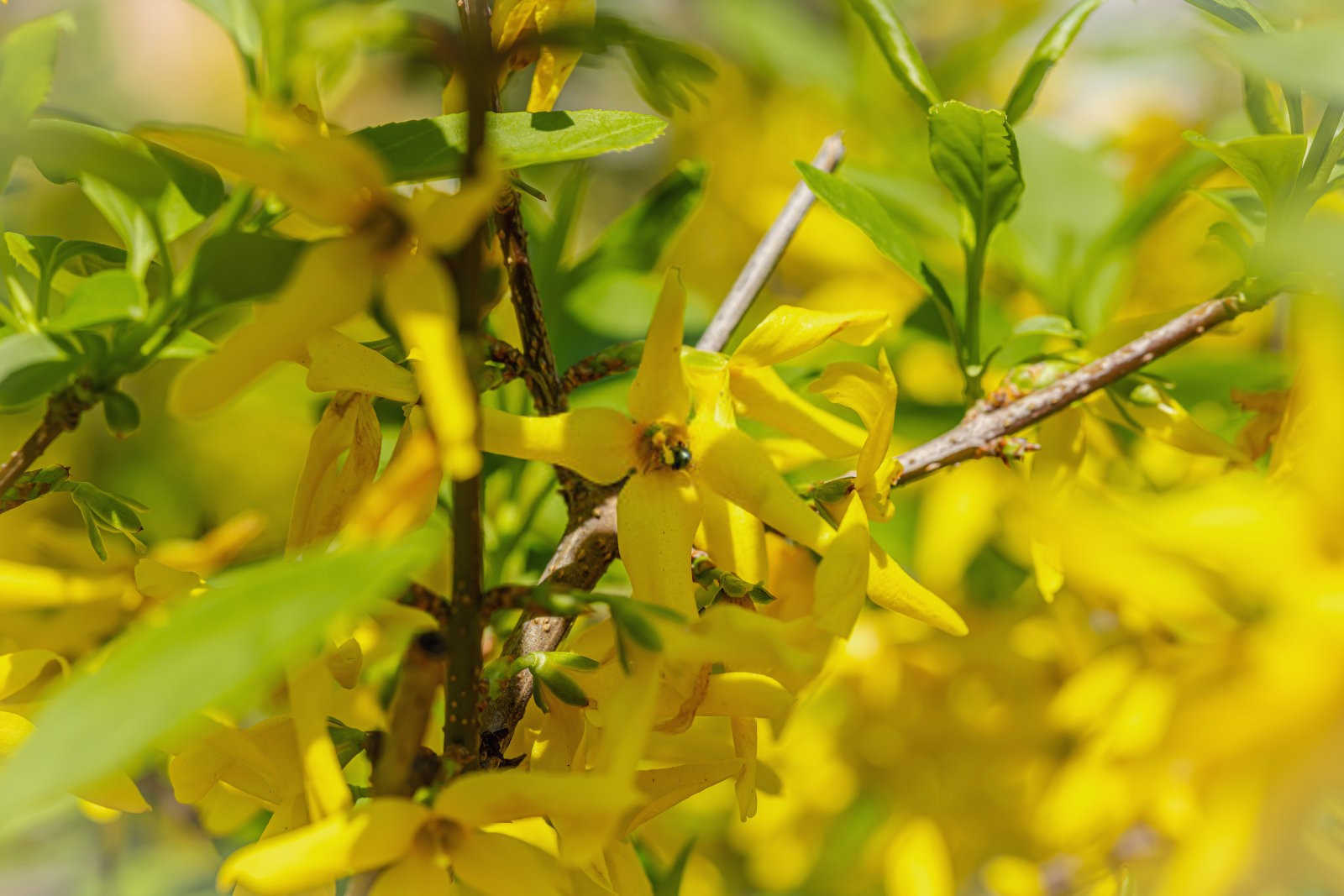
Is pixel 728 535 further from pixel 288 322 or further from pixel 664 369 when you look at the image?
pixel 288 322

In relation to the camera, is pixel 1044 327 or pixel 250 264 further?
pixel 1044 327

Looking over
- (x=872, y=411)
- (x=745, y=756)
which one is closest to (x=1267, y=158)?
(x=872, y=411)

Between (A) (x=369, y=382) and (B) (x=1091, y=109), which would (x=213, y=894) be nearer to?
(A) (x=369, y=382)

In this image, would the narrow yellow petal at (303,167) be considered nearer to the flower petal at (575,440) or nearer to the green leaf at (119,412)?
the flower petal at (575,440)

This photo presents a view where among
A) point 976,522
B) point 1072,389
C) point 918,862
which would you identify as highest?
point 1072,389

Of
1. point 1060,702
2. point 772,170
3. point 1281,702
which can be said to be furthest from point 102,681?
point 772,170

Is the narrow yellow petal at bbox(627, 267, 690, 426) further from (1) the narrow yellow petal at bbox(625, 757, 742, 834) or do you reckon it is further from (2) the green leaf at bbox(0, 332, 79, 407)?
(2) the green leaf at bbox(0, 332, 79, 407)
